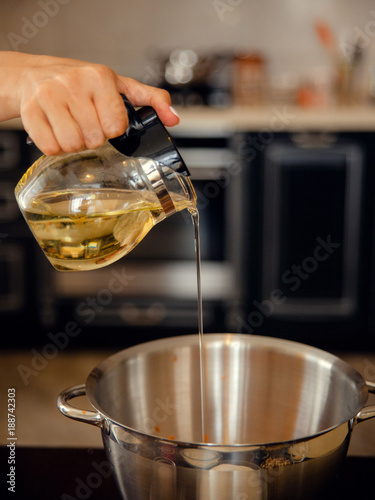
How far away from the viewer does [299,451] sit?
56 cm

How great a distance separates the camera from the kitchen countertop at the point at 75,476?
0.71 metres

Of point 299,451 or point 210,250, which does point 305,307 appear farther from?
point 299,451

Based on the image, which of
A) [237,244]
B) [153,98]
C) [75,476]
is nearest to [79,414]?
[75,476]

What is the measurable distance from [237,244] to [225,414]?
162cm

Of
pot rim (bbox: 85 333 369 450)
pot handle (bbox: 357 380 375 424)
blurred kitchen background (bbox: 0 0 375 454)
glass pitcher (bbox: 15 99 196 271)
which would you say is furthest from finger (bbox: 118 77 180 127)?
blurred kitchen background (bbox: 0 0 375 454)

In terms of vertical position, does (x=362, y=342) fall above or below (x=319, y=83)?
below

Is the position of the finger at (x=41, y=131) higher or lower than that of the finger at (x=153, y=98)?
lower

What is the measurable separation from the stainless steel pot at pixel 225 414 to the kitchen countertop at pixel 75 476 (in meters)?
0.07

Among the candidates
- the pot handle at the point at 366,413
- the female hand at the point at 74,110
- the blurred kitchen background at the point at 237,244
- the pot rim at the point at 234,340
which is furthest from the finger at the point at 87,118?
the blurred kitchen background at the point at 237,244

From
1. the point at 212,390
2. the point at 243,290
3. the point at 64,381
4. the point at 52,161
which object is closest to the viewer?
the point at 52,161

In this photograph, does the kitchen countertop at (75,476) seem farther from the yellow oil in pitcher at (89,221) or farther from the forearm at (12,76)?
the forearm at (12,76)

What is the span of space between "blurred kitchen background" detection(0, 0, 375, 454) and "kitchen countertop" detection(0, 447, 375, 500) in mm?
1381

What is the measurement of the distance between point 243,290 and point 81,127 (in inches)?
73.6

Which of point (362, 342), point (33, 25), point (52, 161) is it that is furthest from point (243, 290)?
point (52, 161)
